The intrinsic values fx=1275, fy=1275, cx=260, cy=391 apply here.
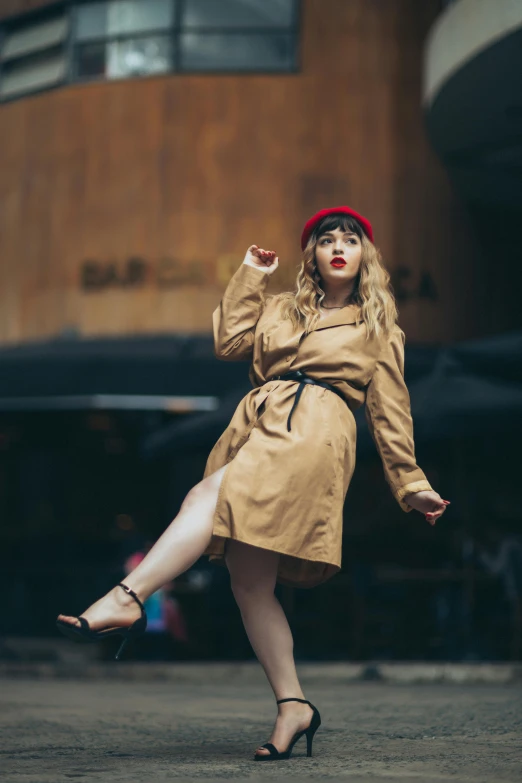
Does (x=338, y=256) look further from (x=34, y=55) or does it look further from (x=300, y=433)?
(x=34, y=55)

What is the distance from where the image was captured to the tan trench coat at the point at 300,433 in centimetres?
413

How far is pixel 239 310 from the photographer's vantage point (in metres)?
4.41

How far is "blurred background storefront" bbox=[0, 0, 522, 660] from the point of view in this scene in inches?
556

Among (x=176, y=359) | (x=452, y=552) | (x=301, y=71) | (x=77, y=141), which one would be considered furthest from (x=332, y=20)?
(x=452, y=552)

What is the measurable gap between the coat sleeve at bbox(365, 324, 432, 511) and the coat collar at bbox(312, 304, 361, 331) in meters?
0.15

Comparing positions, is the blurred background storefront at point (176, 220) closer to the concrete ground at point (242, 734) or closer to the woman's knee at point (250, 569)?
the concrete ground at point (242, 734)

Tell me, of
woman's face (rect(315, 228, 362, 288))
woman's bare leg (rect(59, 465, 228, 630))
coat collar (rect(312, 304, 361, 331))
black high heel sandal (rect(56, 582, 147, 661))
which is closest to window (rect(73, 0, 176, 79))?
woman's face (rect(315, 228, 362, 288))

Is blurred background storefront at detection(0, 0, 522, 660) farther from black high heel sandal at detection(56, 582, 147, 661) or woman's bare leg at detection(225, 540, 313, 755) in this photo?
black high heel sandal at detection(56, 582, 147, 661)

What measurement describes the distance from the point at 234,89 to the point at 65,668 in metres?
7.93

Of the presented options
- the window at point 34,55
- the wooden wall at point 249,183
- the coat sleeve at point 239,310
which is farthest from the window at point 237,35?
the coat sleeve at point 239,310

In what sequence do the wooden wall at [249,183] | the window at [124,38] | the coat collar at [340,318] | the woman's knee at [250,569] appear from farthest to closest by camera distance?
the window at [124,38]
the wooden wall at [249,183]
the coat collar at [340,318]
the woman's knee at [250,569]

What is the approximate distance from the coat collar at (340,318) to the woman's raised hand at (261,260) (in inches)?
10.0

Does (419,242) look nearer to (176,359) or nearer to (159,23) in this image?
(176,359)

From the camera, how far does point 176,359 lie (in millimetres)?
14312
